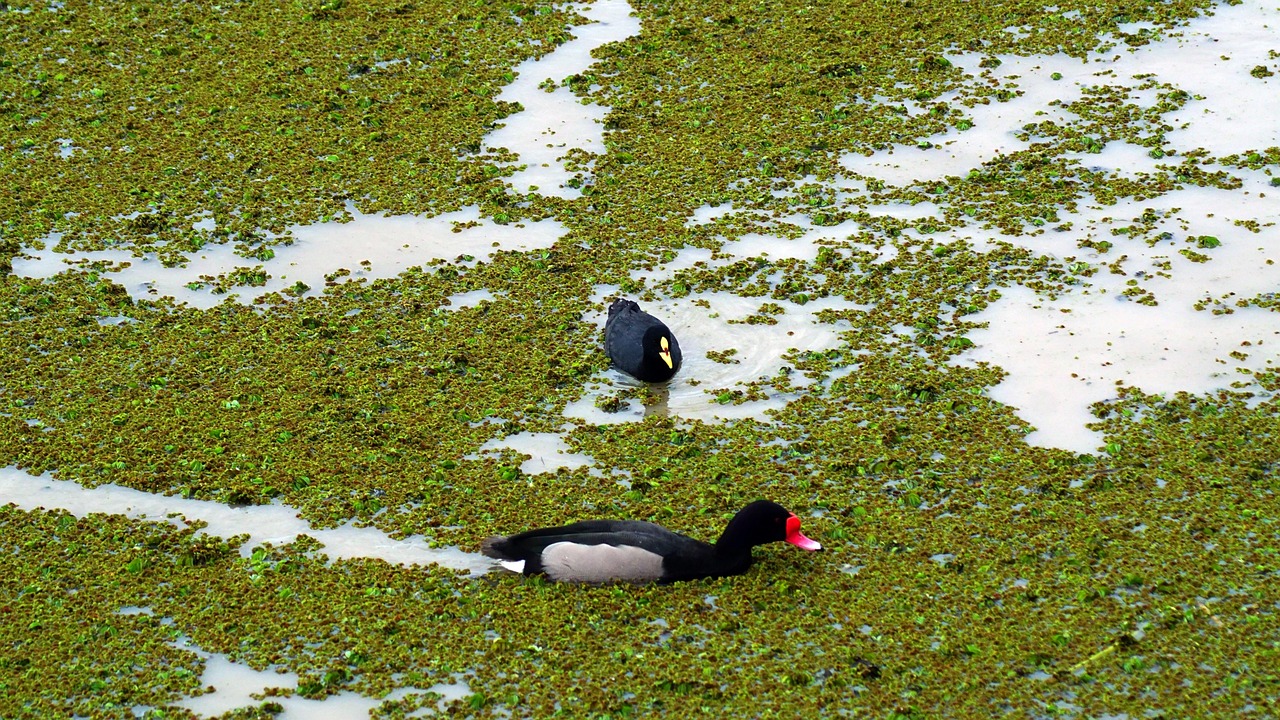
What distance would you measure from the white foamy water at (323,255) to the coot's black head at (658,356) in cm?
162

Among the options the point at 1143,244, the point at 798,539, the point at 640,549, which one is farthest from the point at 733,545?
the point at 1143,244

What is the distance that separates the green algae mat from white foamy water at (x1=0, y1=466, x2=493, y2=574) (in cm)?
8

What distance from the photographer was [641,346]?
23.2 feet

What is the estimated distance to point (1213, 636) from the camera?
522cm

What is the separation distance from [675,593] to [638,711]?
707 mm

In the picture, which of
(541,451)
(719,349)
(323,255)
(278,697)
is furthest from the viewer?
(323,255)

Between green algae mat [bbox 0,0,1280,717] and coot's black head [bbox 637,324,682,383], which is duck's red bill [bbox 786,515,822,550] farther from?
coot's black head [bbox 637,324,682,383]

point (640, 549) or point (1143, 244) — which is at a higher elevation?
point (640, 549)

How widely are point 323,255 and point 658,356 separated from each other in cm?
255

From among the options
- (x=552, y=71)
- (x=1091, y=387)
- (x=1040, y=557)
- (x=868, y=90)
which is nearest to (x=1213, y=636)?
(x=1040, y=557)

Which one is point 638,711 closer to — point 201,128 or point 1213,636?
point 1213,636

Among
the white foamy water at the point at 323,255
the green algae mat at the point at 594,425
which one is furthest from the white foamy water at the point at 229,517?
the white foamy water at the point at 323,255

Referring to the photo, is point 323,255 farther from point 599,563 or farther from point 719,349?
point 599,563

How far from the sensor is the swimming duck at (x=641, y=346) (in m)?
7.04
